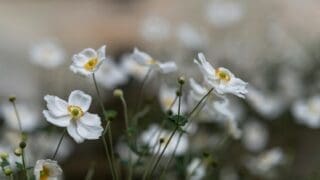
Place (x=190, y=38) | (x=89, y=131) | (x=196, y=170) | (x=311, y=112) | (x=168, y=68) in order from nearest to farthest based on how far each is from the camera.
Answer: (x=89, y=131)
(x=168, y=68)
(x=196, y=170)
(x=311, y=112)
(x=190, y=38)

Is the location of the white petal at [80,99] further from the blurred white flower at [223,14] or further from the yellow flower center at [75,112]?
the blurred white flower at [223,14]

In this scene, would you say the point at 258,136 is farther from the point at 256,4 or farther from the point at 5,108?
the point at 256,4

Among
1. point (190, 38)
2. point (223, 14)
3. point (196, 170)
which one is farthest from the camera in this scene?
point (223, 14)

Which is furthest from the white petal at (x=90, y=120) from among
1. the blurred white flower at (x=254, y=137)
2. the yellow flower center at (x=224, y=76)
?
the blurred white flower at (x=254, y=137)

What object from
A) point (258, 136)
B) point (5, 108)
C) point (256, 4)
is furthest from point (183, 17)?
point (5, 108)

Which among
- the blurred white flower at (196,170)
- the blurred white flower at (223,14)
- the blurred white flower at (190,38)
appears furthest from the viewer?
the blurred white flower at (223,14)

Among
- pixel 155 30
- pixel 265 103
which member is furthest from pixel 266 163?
pixel 155 30

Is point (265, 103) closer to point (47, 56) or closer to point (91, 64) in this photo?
point (47, 56)
